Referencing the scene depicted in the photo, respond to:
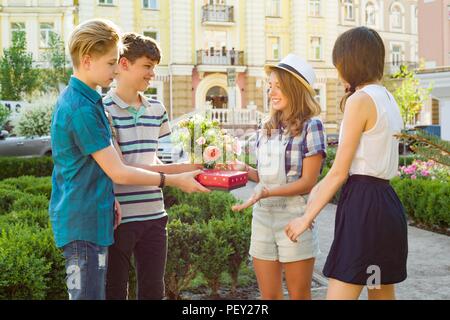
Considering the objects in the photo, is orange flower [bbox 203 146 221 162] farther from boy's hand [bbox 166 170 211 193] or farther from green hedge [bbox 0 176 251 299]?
green hedge [bbox 0 176 251 299]

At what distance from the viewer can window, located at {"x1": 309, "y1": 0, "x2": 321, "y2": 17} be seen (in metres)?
36.4

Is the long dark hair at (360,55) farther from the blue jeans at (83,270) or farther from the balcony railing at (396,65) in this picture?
the balcony railing at (396,65)

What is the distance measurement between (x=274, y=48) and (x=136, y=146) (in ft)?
110

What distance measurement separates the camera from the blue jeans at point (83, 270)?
2598 mm

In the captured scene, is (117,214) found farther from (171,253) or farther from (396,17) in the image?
(396,17)

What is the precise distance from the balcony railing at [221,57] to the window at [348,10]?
877 centimetres

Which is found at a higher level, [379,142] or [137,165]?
[379,142]

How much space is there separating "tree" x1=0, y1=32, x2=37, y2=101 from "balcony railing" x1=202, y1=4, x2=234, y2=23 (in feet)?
32.1

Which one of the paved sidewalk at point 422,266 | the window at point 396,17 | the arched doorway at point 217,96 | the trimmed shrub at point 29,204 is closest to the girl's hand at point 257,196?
the paved sidewalk at point 422,266

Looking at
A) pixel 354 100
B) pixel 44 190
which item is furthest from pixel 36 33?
pixel 354 100

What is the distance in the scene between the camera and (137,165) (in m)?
3.10

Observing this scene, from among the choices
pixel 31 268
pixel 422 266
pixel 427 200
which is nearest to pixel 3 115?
pixel 427 200

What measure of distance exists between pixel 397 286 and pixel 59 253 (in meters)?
2.97

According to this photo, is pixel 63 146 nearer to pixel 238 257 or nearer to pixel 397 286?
pixel 238 257
